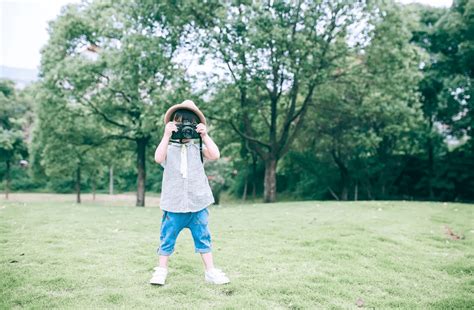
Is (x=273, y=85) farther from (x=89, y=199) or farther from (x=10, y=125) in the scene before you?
(x=89, y=199)

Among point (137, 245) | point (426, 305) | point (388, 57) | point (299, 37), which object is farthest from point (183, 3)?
point (426, 305)

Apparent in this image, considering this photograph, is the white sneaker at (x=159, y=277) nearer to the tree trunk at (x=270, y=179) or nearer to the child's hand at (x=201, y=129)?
the child's hand at (x=201, y=129)

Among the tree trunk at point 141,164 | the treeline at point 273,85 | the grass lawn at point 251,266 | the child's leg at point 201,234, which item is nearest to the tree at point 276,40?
the treeline at point 273,85

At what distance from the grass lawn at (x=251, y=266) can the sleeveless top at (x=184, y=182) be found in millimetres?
1015

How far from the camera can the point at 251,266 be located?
20.0 ft

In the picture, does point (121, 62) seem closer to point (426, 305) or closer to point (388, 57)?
point (388, 57)

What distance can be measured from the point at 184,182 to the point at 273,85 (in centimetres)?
1520

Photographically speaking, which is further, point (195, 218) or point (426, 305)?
point (195, 218)

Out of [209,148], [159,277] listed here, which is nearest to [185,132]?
[209,148]

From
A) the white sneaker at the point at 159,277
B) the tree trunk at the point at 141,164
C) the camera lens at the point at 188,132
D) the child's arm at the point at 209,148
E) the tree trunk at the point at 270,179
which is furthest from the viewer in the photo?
the tree trunk at the point at 141,164

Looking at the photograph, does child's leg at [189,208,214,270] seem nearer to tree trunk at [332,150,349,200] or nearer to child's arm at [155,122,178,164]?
child's arm at [155,122,178,164]

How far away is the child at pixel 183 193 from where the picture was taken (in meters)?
5.14

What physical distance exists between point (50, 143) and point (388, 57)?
17.5 meters

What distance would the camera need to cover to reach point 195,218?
17.2 feet
